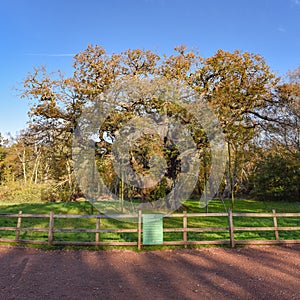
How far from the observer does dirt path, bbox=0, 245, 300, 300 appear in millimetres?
4254

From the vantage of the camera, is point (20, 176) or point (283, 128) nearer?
point (283, 128)

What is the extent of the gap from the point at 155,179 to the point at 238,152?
5.05 metres

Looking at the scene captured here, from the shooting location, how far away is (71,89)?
12117 mm

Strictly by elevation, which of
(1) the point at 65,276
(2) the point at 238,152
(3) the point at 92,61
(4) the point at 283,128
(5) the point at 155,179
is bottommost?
(1) the point at 65,276

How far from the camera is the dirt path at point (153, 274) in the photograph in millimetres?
4254

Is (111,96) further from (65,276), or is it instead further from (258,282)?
(258,282)

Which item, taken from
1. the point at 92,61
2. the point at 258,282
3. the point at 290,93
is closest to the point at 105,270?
the point at 258,282

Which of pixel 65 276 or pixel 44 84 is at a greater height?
pixel 44 84

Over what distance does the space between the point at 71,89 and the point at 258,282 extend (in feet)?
34.2

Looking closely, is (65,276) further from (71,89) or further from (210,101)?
(210,101)

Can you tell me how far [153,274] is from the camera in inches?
204

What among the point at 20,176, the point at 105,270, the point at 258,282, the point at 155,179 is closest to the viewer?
the point at 258,282

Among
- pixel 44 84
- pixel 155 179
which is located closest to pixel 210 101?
pixel 155 179

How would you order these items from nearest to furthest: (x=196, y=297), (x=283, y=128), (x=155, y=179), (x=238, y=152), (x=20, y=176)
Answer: (x=196, y=297) → (x=155, y=179) → (x=238, y=152) → (x=283, y=128) → (x=20, y=176)
